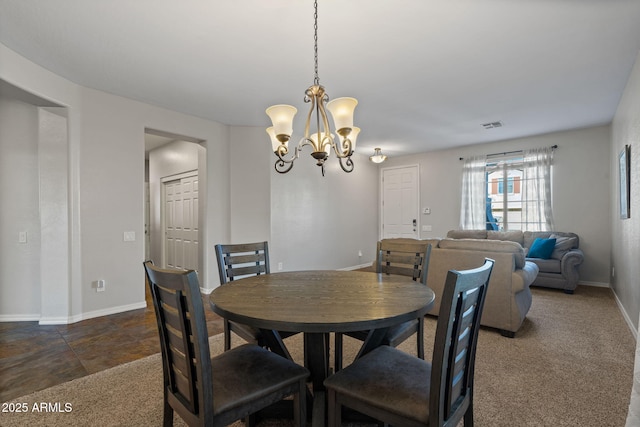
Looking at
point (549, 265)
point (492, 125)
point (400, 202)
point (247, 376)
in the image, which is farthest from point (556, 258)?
point (247, 376)

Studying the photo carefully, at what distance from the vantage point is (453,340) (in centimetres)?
108

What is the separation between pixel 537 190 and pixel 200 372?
6.12 meters

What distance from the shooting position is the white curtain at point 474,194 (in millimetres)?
5949

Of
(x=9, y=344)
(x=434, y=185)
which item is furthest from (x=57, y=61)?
(x=434, y=185)

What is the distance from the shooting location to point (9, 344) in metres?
2.74

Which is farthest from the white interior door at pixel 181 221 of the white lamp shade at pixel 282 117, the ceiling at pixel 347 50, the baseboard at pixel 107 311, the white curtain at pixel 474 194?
the white curtain at pixel 474 194

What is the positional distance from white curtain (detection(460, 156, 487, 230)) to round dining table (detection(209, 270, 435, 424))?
15.6ft

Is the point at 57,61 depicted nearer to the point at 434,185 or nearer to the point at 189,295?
the point at 189,295

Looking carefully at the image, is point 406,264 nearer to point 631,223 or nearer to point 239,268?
point 239,268

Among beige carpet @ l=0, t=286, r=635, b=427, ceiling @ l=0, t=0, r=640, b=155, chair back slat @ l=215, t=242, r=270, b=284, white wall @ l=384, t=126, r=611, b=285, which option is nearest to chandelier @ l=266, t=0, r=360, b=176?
ceiling @ l=0, t=0, r=640, b=155

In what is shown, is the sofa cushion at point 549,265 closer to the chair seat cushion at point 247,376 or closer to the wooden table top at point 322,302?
the wooden table top at point 322,302

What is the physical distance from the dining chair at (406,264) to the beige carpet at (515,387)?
1.69 ft

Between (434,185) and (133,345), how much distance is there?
590 centimetres

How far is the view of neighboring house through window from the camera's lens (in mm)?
5336
